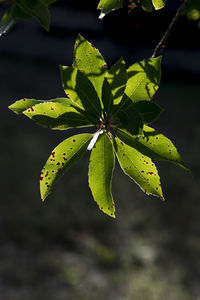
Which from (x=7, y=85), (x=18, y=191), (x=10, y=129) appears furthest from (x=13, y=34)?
(x=18, y=191)

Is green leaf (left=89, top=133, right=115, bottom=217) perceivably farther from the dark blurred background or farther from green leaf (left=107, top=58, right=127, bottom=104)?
the dark blurred background

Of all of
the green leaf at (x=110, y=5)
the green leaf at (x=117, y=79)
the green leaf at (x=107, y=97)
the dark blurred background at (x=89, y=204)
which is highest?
the green leaf at (x=110, y=5)

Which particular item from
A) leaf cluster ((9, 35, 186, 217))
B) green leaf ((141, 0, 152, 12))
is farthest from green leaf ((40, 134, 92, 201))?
green leaf ((141, 0, 152, 12))

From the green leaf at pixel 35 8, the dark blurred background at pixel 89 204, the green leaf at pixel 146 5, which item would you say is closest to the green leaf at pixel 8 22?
the green leaf at pixel 35 8

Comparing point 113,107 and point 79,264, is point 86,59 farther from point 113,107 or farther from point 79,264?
point 79,264

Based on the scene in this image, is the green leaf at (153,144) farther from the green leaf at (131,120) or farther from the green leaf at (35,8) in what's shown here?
the green leaf at (35,8)

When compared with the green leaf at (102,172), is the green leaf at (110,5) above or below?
above

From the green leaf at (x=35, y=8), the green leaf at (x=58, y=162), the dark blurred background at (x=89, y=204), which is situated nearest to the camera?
the green leaf at (x=35, y=8)
